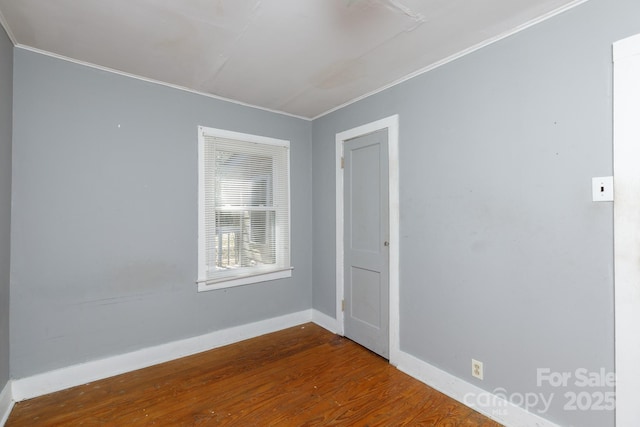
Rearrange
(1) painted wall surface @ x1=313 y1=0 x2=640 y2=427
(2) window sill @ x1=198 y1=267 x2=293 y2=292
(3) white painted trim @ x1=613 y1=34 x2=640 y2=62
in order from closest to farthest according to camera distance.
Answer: (3) white painted trim @ x1=613 y1=34 x2=640 y2=62
(1) painted wall surface @ x1=313 y1=0 x2=640 y2=427
(2) window sill @ x1=198 y1=267 x2=293 y2=292

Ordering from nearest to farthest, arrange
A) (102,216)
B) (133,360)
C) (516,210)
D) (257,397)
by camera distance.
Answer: (516,210) → (257,397) → (102,216) → (133,360)

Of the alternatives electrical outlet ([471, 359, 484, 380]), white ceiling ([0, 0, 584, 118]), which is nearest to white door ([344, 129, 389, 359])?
white ceiling ([0, 0, 584, 118])

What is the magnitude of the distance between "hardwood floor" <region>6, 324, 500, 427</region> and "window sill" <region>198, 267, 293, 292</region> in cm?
62

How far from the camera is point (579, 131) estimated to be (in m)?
1.63

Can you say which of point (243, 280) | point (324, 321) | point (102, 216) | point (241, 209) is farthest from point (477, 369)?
point (102, 216)

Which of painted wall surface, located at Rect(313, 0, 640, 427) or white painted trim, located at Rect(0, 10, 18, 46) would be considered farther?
white painted trim, located at Rect(0, 10, 18, 46)

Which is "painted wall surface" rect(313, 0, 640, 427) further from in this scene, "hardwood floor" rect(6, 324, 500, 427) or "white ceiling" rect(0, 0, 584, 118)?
"hardwood floor" rect(6, 324, 500, 427)

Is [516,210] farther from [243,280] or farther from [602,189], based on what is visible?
[243,280]

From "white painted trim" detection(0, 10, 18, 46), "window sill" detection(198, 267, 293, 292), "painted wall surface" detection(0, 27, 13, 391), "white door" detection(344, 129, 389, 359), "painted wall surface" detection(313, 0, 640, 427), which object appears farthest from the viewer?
"window sill" detection(198, 267, 293, 292)

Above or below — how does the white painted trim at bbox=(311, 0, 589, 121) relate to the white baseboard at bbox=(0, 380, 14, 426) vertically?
above

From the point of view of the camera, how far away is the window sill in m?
2.91

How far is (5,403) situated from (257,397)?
63.4 inches

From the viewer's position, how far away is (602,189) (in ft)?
5.06

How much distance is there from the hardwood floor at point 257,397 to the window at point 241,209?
818mm
